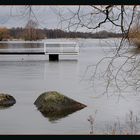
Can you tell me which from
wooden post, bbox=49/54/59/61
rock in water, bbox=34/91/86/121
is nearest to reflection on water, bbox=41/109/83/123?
rock in water, bbox=34/91/86/121

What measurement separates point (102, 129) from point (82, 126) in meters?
0.85

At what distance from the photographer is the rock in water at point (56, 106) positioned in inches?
491

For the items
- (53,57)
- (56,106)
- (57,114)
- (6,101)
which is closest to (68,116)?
(57,114)

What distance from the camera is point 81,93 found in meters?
17.9

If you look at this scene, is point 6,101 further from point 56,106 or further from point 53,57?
point 53,57

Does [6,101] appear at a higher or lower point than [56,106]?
lower

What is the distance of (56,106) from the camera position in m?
12.9

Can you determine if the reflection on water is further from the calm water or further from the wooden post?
the wooden post

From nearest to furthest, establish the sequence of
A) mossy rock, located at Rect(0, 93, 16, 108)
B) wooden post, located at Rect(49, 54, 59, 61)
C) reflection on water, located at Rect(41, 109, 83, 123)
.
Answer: reflection on water, located at Rect(41, 109, 83, 123)
mossy rock, located at Rect(0, 93, 16, 108)
wooden post, located at Rect(49, 54, 59, 61)

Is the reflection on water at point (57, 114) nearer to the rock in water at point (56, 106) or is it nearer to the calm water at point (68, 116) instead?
the rock in water at point (56, 106)

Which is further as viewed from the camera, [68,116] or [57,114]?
[57,114]

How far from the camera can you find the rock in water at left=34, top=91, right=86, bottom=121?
12.5 m

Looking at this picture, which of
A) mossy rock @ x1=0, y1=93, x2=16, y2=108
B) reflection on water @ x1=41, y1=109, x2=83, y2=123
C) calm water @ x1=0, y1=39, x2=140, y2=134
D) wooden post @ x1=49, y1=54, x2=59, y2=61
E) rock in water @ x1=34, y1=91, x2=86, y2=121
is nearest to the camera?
calm water @ x1=0, y1=39, x2=140, y2=134

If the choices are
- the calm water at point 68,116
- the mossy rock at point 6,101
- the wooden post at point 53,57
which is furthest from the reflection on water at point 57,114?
the wooden post at point 53,57
